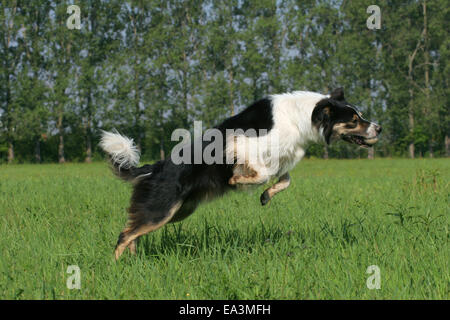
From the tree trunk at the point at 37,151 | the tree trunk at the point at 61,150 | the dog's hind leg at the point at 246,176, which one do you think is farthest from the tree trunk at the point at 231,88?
the dog's hind leg at the point at 246,176

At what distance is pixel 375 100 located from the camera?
33.8 metres

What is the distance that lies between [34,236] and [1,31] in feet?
97.6

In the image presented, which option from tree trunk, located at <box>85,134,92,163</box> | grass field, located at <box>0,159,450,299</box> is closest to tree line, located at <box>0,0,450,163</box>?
tree trunk, located at <box>85,134,92,163</box>

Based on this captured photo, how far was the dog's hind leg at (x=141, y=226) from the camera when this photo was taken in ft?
12.4

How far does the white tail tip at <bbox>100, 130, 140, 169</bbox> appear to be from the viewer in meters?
4.25

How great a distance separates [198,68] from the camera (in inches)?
1272

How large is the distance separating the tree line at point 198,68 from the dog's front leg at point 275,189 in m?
24.7

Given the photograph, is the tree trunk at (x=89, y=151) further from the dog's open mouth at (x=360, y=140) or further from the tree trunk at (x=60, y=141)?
the dog's open mouth at (x=360, y=140)

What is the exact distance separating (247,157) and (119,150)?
1387mm

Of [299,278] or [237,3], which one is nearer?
[299,278]

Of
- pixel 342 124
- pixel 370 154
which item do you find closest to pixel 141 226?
pixel 342 124

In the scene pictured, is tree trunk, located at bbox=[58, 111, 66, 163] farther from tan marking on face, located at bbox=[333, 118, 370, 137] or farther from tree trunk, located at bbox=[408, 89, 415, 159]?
tan marking on face, located at bbox=[333, 118, 370, 137]
